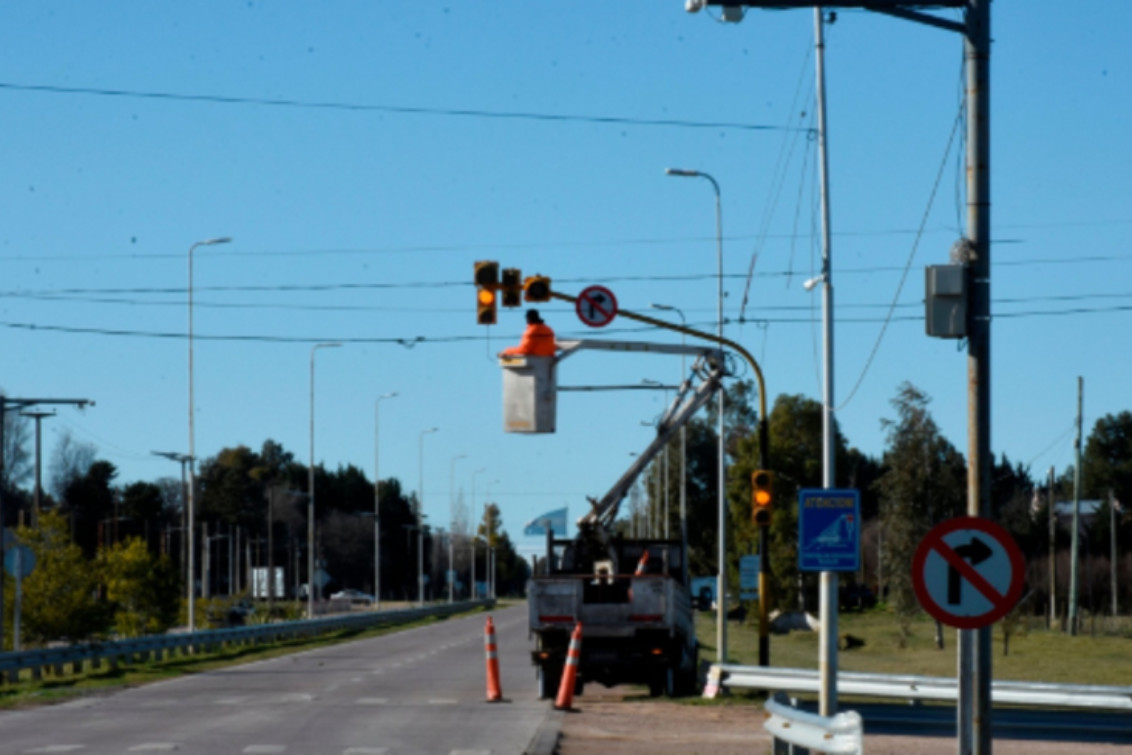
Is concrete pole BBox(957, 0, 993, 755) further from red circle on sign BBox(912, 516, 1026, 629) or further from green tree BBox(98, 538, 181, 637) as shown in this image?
green tree BBox(98, 538, 181, 637)

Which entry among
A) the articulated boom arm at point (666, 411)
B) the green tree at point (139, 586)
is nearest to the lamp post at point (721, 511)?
the articulated boom arm at point (666, 411)

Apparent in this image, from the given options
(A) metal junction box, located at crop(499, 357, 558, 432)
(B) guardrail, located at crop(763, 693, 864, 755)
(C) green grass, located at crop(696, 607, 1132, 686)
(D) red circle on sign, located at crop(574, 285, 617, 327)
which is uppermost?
(D) red circle on sign, located at crop(574, 285, 617, 327)

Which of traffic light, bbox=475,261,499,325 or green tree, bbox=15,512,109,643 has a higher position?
traffic light, bbox=475,261,499,325

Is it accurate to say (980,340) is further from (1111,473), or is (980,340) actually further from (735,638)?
(1111,473)

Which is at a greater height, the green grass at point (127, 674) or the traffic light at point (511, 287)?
the traffic light at point (511, 287)

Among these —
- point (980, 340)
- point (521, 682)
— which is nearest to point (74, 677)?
point (521, 682)

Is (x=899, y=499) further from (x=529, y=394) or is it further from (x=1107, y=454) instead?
(x=1107, y=454)

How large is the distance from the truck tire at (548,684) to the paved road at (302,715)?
267mm

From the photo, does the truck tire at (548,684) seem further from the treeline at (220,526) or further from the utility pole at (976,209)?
the treeline at (220,526)

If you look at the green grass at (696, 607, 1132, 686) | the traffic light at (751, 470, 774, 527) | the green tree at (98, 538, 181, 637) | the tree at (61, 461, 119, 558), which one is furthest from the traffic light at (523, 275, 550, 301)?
the tree at (61, 461, 119, 558)

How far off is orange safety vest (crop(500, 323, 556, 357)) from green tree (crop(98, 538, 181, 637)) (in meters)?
38.7

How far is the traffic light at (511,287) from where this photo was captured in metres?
22.6

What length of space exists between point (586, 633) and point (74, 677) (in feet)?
42.0

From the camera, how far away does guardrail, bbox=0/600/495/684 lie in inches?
1260
